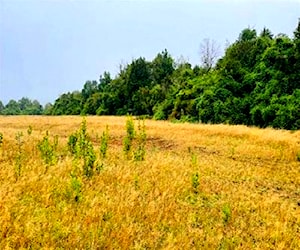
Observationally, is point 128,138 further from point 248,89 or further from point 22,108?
point 22,108

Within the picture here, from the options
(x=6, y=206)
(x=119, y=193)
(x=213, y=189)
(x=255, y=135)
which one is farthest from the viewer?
(x=255, y=135)

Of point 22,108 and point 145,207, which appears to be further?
point 22,108

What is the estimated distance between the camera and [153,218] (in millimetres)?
6305

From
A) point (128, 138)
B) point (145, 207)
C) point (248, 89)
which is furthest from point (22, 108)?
point (145, 207)

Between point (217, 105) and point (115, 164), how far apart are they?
2403 centimetres

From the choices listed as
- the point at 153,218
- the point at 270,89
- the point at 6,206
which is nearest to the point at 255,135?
the point at 270,89

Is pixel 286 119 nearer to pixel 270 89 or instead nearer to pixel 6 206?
pixel 270 89

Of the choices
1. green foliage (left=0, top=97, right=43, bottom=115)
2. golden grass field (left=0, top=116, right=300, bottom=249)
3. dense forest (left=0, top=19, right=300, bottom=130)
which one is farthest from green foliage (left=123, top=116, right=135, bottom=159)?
green foliage (left=0, top=97, right=43, bottom=115)

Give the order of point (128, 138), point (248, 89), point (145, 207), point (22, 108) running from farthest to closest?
point (22, 108) < point (248, 89) < point (128, 138) < point (145, 207)

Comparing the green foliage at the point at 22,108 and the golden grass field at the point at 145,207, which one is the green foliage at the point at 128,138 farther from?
the green foliage at the point at 22,108

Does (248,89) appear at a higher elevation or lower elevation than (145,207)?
higher

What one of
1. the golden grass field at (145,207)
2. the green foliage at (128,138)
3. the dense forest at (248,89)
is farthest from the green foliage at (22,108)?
the golden grass field at (145,207)

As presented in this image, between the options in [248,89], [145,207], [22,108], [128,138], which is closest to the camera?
[145,207]

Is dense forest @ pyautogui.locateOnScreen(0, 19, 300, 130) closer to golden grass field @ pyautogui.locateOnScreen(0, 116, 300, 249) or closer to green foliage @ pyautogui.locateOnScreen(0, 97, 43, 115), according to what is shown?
golden grass field @ pyautogui.locateOnScreen(0, 116, 300, 249)
